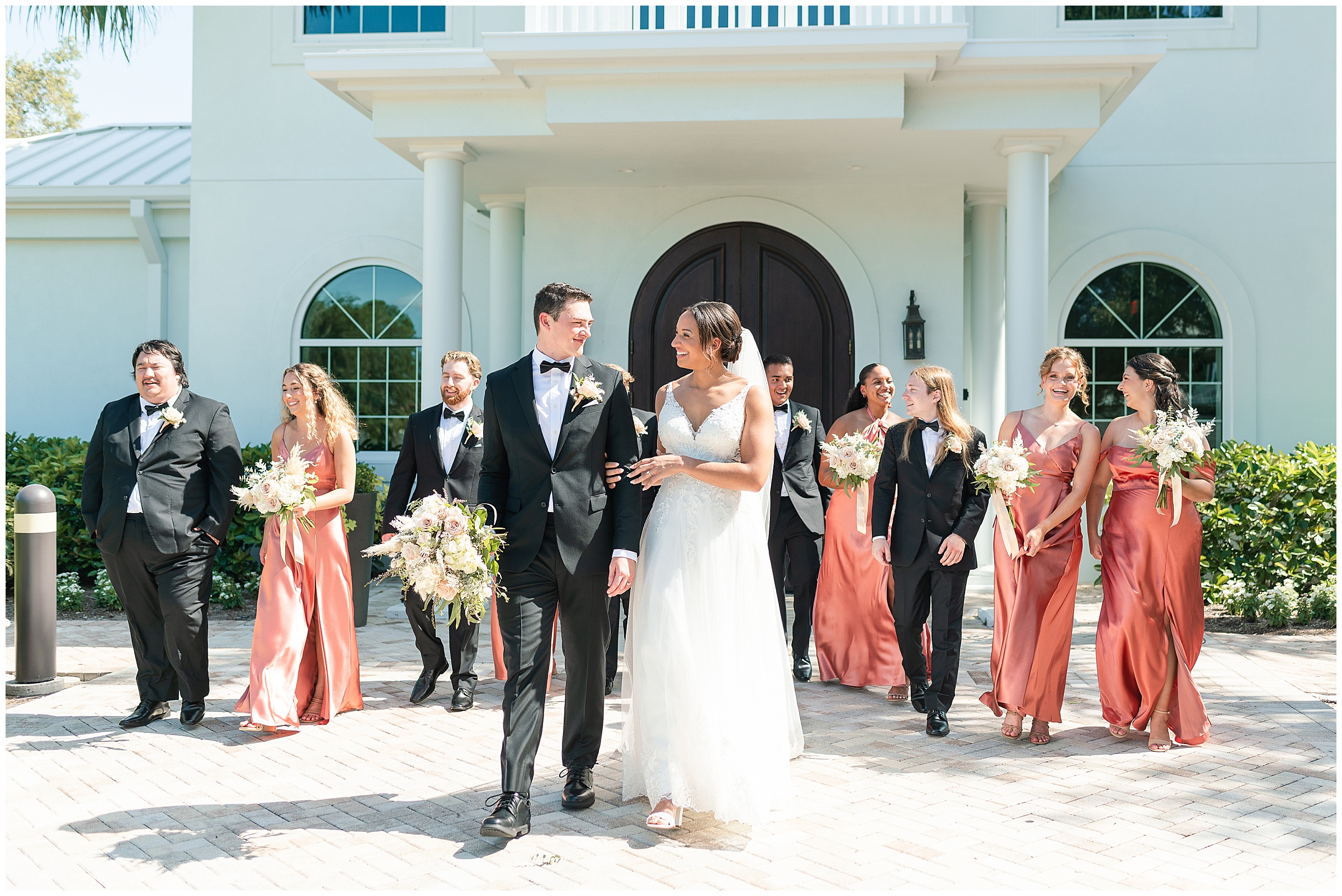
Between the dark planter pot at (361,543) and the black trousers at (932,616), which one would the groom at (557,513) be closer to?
the black trousers at (932,616)

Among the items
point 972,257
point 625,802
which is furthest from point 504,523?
point 972,257

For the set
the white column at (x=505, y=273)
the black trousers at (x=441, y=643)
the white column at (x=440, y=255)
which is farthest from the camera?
the white column at (x=505, y=273)

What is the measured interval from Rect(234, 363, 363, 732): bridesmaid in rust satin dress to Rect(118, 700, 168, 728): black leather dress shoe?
19.4 inches

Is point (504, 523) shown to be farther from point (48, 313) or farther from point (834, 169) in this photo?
point (48, 313)

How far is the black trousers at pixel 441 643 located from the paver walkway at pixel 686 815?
0.75 ft

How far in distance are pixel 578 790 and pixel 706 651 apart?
0.86 meters

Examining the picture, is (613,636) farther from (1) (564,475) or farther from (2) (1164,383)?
(2) (1164,383)

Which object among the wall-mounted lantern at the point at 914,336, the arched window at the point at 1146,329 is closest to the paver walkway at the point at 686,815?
the wall-mounted lantern at the point at 914,336

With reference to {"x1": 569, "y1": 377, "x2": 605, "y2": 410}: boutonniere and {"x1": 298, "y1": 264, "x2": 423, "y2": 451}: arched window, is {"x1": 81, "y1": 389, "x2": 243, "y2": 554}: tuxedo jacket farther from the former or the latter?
{"x1": 298, "y1": 264, "x2": 423, "y2": 451}: arched window

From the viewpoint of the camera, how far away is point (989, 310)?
12.0 metres

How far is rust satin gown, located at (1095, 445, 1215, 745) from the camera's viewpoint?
19.1ft

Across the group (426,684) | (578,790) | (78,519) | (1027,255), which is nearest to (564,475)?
(578,790)

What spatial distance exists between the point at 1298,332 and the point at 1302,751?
7646mm

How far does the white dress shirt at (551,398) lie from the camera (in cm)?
457
